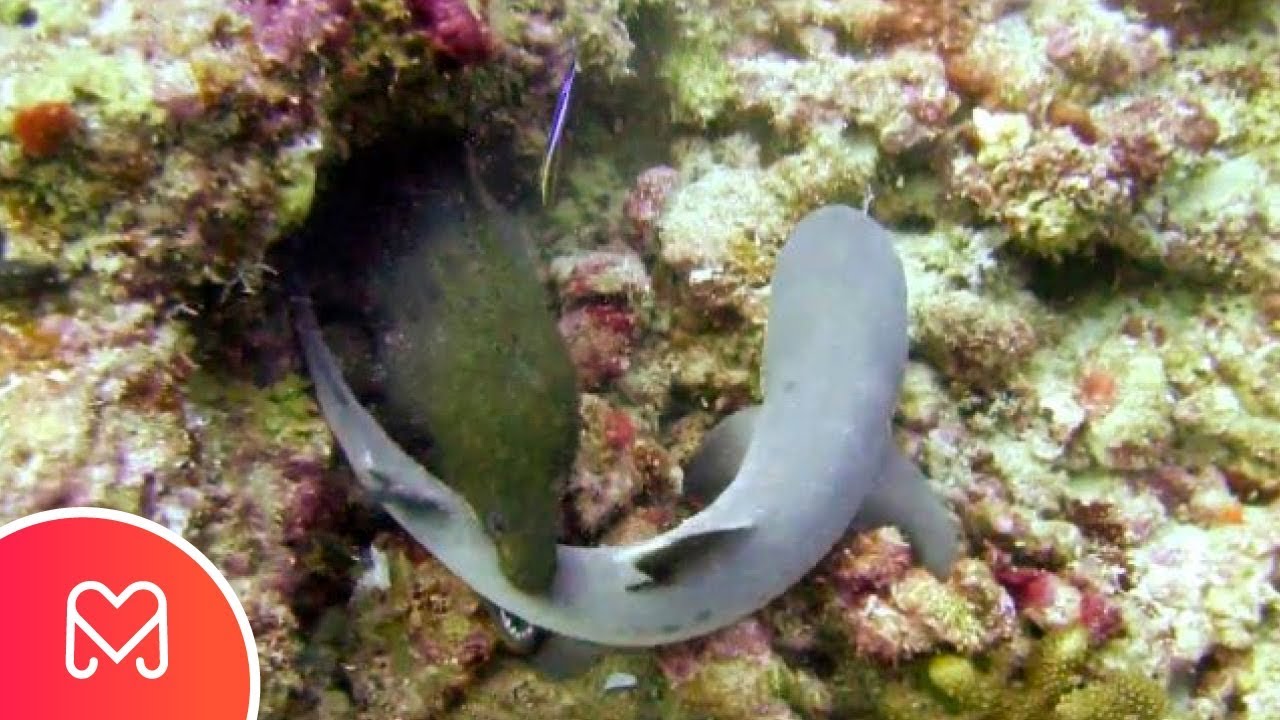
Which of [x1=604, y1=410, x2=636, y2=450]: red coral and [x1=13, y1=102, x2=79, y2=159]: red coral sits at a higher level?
[x1=13, y1=102, x2=79, y2=159]: red coral

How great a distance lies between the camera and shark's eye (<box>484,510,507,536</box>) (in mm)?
3195

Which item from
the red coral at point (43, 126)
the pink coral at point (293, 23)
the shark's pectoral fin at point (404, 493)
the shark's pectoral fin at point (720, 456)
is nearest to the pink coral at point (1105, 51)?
the shark's pectoral fin at point (720, 456)

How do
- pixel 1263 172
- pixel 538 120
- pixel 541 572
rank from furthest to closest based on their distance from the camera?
pixel 1263 172, pixel 538 120, pixel 541 572

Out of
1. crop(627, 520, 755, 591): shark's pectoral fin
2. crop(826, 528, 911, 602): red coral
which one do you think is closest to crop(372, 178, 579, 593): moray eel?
crop(627, 520, 755, 591): shark's pectoral fin

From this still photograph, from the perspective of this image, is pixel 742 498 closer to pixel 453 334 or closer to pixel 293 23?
pixel 453 334

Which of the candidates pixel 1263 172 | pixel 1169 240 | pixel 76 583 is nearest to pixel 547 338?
pixel 76 583

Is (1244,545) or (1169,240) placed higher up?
(1169,240)

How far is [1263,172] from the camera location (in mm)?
5133

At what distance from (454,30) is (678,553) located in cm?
198

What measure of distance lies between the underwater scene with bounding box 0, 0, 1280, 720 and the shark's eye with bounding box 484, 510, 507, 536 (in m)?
0.02

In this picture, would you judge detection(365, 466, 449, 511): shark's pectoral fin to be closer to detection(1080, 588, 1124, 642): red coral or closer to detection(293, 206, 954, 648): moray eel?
detection(293, 206, 954, 648): moray eel

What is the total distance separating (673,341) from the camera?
4559 mm

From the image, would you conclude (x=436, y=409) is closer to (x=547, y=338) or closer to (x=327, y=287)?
(x=547, y=338)

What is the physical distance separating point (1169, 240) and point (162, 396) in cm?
460
